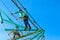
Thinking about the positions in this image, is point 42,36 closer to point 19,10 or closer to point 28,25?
point 28,25

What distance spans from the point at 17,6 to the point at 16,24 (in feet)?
7.05

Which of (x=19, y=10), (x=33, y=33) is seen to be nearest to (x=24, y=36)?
(x=33, y=33)

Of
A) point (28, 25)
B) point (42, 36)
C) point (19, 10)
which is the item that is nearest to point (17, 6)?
point (19, 10)

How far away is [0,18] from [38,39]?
5069 mm

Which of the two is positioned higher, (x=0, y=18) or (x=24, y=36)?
(x=0, y=18)

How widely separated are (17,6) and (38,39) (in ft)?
13.5

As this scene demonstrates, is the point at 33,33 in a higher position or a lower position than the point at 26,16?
lower

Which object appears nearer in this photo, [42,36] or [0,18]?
[42,36]

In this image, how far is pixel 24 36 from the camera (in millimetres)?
26969

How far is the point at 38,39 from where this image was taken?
27.6m

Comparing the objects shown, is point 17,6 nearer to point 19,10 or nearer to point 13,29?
point 19,10

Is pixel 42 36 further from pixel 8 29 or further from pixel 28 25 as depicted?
pixel 8 29

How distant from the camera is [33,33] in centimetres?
2728

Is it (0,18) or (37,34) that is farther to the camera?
(0,18)
